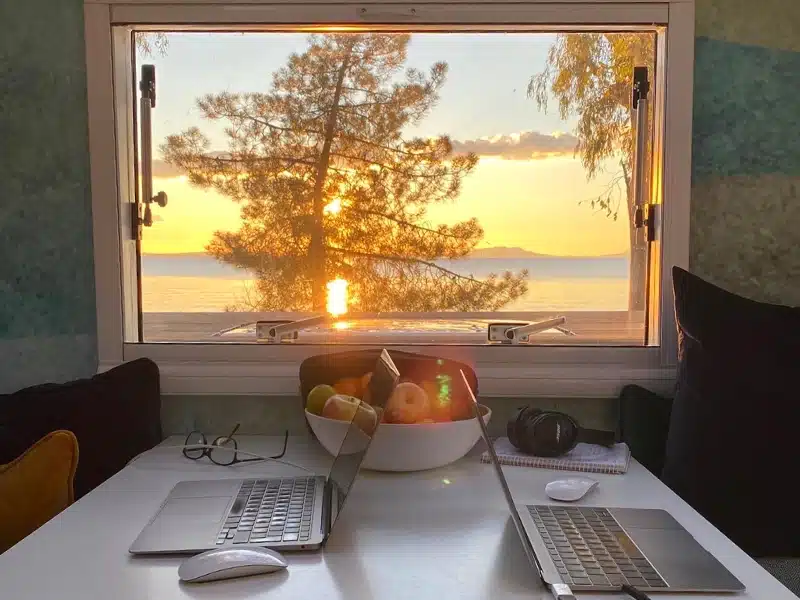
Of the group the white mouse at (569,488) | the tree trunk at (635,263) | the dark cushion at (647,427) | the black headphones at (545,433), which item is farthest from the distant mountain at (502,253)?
the white mouse at (569,488)

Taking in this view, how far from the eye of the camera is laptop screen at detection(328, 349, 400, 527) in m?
1.07

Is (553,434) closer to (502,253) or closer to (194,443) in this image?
(502,253)

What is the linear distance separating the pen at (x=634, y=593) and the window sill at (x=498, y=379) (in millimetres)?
922

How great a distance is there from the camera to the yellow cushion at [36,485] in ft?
4.01

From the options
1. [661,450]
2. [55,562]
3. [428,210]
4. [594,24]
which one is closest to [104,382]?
[55,562]

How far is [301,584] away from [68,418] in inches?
29.9

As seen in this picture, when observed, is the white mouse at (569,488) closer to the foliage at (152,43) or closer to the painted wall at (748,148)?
the painted wall at (748,148)

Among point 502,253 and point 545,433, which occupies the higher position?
point 502,253

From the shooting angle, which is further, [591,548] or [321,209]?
[321,209]

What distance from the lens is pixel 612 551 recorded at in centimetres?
98

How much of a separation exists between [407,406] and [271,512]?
1.12 ft

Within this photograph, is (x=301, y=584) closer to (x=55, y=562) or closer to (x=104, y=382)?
(x=55, y=562)

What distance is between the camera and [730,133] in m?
1.75

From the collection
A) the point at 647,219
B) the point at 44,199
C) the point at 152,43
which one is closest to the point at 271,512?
the point at 44,199
